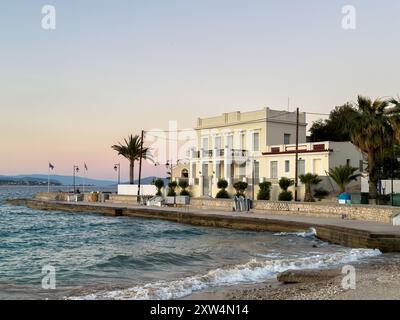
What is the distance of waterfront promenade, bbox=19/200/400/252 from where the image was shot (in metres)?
20.4

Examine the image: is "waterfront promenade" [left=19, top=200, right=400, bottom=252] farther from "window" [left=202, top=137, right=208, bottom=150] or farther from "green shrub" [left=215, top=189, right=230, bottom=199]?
"window" [left=202, top=137, right=208, bottom=150]

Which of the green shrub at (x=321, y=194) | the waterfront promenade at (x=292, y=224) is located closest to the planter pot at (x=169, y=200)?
the waterfront promenade at (x=292, y=224)

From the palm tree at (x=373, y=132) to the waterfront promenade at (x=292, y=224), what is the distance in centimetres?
515

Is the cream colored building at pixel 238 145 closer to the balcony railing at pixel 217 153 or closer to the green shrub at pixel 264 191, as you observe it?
the balcony railing at pixel 217 153

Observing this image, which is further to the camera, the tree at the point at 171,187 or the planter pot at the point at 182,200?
the tree at the point at 171,187

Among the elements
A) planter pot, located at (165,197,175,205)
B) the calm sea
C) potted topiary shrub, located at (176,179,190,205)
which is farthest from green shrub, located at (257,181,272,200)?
the calm sea

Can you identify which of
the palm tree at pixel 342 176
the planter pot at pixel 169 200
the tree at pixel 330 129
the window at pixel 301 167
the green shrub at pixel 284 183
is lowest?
the planter pot at pixel 169 200

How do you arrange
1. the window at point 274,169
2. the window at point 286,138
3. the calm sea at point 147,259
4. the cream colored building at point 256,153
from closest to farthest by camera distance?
1. the calm sea at point 147,259
2. the cream colored building at point 256,153
3. the window at point 274,169
4. the window at point 286,138

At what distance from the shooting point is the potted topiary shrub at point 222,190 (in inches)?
1844

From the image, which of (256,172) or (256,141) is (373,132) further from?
(256,141)

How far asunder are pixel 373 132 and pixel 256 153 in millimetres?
17362

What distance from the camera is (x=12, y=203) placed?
262 feet

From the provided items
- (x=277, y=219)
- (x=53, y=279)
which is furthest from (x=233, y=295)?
(x=277, y=219)

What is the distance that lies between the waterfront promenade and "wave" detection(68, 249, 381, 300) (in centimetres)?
126
